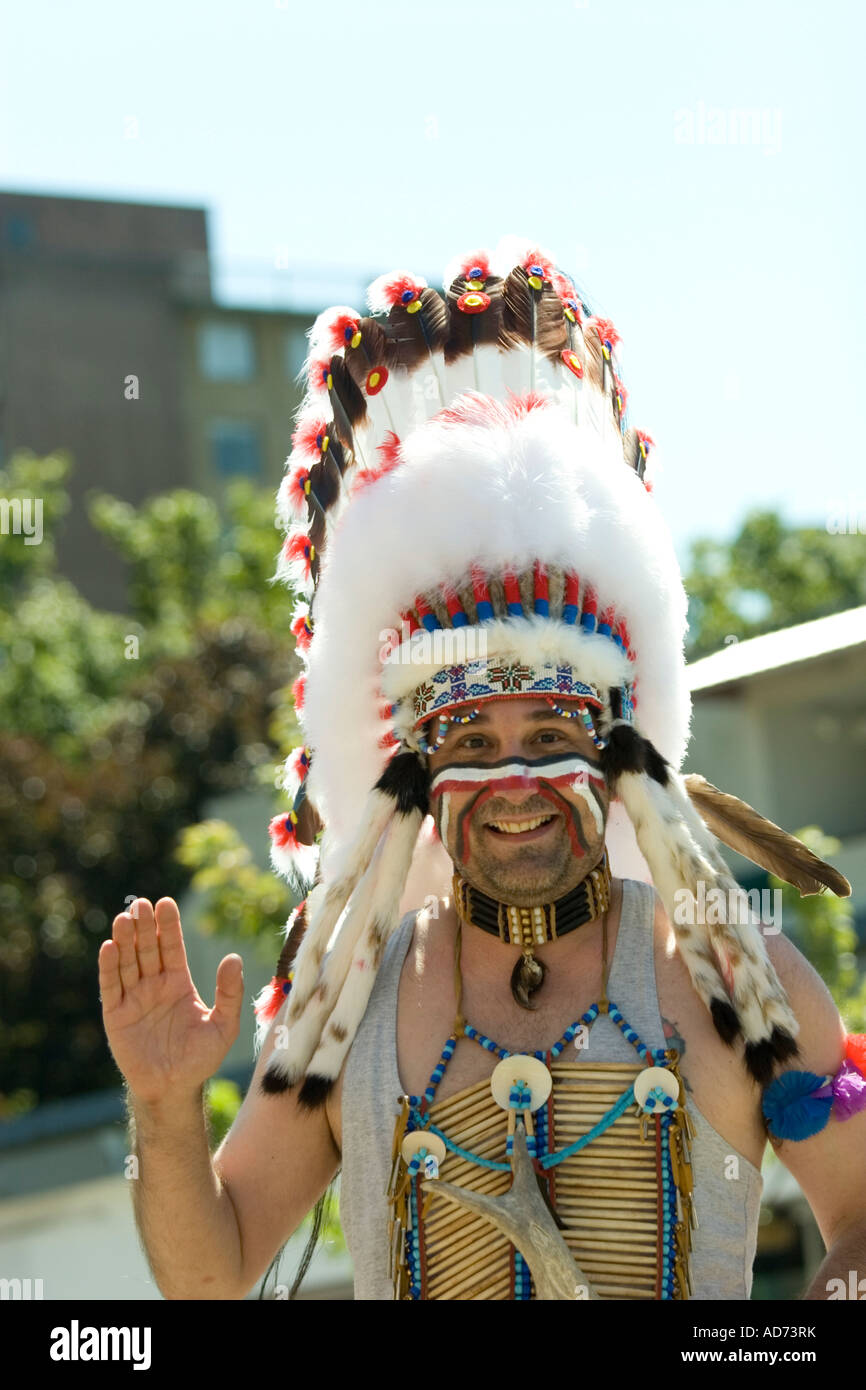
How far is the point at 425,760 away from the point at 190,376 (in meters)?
33.9

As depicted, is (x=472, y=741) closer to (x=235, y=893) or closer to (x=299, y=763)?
(x=299, y=763)

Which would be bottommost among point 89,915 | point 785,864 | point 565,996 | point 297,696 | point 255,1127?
point 255,1127

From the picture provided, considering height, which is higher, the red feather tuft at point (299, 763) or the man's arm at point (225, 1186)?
the red feather tuft at point (299, 763)

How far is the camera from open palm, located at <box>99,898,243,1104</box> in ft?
10.2

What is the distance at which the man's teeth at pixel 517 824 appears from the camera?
10.7 feet

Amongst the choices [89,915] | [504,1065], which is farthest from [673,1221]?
[89,915]

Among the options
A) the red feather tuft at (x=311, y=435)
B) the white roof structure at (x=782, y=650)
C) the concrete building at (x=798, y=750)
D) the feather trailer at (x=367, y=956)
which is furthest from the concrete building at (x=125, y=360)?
the feather trailer at (x=367, y=956)

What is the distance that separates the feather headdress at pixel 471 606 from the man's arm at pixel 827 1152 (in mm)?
74

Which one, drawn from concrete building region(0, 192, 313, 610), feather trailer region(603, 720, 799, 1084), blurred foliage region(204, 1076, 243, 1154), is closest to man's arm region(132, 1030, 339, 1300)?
feather trailer region(603, 720, 799, 1084)

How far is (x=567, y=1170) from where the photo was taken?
3182mm

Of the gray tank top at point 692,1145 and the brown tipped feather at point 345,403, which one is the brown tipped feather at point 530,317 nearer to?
the brown tipped feather at point 345,403

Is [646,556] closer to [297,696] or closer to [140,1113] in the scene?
[297,696]

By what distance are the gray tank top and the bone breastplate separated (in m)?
0.03

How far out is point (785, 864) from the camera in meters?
3.47
